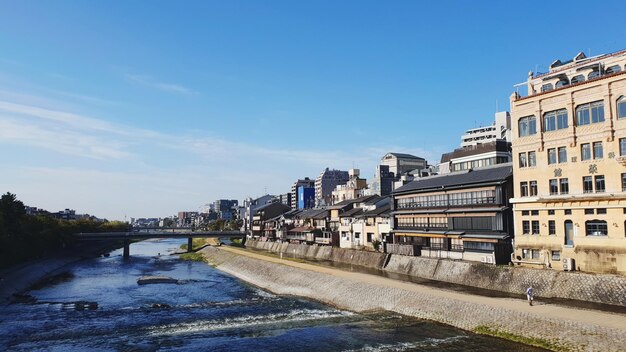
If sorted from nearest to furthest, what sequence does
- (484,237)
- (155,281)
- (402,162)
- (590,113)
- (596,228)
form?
(596,228) → (590,113) → (484,237) → (155,281) → (402,162)

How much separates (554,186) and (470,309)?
17.2 m

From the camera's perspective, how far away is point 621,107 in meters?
37.3

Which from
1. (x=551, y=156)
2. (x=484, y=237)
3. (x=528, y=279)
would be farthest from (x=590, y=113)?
(x=484, y=237)

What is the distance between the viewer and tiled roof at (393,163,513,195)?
50.1 metres

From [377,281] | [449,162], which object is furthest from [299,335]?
[449,162]

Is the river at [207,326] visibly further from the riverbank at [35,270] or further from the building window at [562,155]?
the building window at [562,155]

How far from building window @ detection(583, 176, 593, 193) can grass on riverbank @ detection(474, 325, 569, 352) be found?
17.5m

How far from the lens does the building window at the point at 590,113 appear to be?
38875mm

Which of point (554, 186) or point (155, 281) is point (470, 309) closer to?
point (554, 186)

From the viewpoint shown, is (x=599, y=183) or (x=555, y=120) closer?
(x=599, y=183)

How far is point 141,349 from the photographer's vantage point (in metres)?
29.3

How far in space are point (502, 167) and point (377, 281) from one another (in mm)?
21549

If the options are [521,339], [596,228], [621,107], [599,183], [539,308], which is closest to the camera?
[521,339]

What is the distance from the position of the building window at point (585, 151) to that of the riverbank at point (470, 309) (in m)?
15.1
